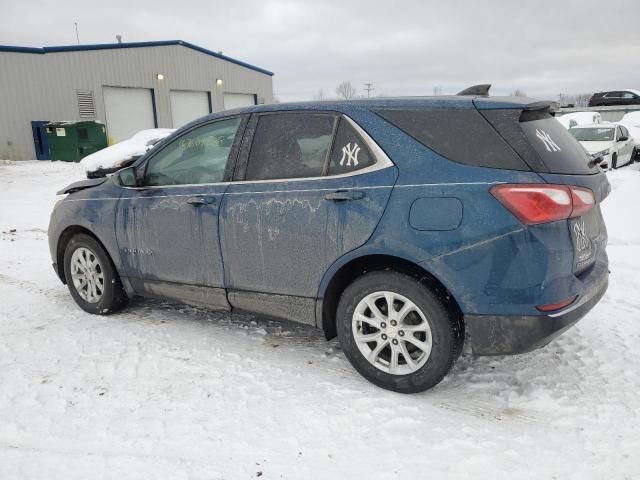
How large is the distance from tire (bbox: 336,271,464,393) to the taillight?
65cm

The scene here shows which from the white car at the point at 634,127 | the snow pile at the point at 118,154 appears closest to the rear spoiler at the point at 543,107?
the snow pile at the point at 118,154

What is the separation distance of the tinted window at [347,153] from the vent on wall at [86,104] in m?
21.3

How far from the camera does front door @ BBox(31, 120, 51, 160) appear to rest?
1981cm

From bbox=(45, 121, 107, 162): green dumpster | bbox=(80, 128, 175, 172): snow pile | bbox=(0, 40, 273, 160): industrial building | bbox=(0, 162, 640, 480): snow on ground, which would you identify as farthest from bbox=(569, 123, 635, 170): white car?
bbox=(0, 40, 273, 160): industrial building

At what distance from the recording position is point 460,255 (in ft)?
8.66

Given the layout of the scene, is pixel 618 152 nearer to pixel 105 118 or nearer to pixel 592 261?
pixel 592 261

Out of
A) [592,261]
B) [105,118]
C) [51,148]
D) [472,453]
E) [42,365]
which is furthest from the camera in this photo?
→ [105,118]

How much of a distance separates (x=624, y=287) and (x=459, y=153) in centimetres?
308

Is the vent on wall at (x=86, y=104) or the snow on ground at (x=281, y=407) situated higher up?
the vent on wall at (x=86, y=104)

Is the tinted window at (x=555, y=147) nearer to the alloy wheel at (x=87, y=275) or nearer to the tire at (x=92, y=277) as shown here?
the tire at (x=92, y=277)

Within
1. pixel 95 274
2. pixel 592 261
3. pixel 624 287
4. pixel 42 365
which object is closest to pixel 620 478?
pixel 592 261

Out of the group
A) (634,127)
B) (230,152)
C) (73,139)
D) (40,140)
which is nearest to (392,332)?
(230,152)

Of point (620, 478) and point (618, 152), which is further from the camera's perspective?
point (618, 152)

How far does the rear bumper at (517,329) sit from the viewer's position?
2592 mm
